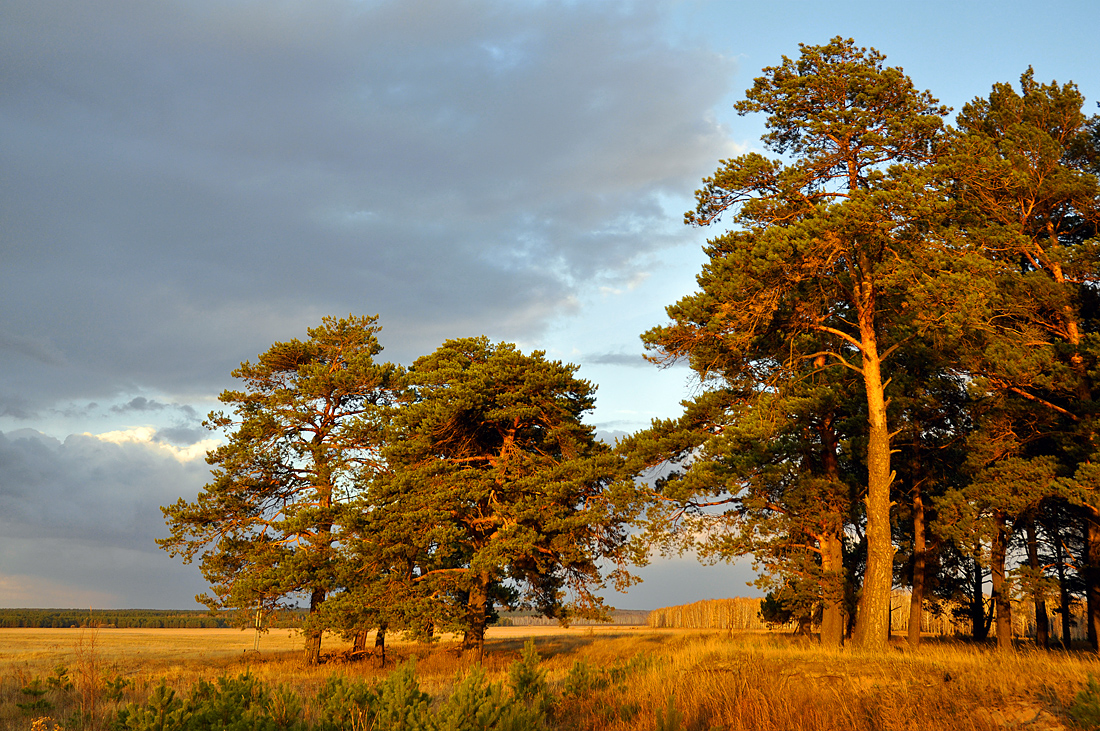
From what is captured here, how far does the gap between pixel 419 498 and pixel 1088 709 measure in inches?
709

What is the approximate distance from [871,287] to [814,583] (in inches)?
364

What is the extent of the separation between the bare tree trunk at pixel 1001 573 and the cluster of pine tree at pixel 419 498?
11114 millimetres

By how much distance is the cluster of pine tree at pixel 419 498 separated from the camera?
2192cm

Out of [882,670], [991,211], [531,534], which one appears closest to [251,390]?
[531,534]

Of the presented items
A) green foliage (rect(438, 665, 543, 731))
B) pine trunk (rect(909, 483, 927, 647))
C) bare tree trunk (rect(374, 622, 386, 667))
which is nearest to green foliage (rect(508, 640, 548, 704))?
green foliage (rect(438, 665, 543, 731))

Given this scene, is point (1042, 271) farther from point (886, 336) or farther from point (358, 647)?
point (358, 647)

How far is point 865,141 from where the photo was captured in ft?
57.5

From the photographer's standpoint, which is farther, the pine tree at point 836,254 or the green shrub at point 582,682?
the pine tree at point 836,254

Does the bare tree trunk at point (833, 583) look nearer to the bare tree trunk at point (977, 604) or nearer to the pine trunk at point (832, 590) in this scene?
the pine trunk at point (832, 590)

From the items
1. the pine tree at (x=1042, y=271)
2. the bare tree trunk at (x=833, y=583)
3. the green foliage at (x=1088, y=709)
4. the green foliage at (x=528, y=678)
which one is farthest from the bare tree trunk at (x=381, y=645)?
the pine tree at (x=1042, y=271)

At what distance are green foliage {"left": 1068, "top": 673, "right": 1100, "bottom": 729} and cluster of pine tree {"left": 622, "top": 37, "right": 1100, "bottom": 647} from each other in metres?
7.27

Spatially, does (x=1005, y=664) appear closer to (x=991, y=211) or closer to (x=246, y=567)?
(x=991, y=211)

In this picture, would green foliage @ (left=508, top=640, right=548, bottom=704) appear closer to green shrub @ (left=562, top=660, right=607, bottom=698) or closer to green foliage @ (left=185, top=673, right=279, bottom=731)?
green shrub @ (left=562, top=660, right=607, bottom=698)

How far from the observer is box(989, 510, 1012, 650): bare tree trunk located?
20.2 m
